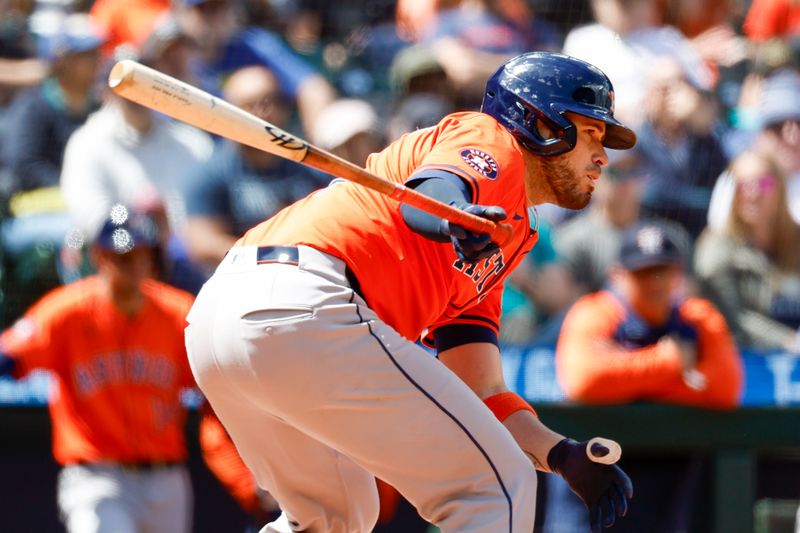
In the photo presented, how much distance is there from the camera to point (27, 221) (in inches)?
239

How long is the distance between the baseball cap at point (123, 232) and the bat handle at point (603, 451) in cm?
286

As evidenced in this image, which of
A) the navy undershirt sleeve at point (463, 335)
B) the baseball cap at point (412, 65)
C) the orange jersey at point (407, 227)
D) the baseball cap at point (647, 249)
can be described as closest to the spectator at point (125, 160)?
the baseball cap at point (412, 65)

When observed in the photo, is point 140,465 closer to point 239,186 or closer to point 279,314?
point 239,186

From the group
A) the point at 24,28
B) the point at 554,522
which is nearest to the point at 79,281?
the point at 24,28

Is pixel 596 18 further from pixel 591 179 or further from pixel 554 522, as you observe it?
pixel 591 179

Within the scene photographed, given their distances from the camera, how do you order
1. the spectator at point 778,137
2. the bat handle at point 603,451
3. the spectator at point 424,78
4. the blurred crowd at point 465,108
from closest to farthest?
the bat handle at point 603,451
the blurred crowd at point 465,108
the spectator at point 778,137
the spectator at point 424,78

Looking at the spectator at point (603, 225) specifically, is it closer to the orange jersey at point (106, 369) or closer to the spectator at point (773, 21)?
the spectator at point (773, 21)

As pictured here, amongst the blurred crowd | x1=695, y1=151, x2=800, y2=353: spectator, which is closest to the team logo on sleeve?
the blurred crowd

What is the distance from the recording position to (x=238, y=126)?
9.55 ft

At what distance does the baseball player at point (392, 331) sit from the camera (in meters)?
2.91

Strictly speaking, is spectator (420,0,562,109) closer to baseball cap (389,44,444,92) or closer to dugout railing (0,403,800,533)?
baseball cap (389,44,444,92)

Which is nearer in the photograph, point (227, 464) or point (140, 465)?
point (140, 465)

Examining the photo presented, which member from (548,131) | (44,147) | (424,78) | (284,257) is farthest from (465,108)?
(284,257)

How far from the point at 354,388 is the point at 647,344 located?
314 cm
